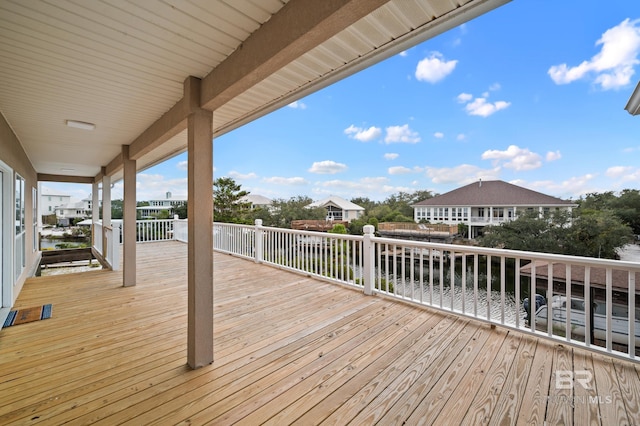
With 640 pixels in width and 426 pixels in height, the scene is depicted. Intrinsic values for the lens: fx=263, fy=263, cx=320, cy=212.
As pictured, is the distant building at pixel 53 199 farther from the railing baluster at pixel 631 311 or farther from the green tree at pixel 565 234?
the railing baluster at pixel 631 311

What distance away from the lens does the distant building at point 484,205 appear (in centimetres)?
666

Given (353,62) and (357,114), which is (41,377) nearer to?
(353,62)

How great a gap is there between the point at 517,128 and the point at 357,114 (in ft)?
42.7

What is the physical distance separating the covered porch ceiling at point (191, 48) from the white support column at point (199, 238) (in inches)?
11.6

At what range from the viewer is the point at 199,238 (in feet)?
7.23

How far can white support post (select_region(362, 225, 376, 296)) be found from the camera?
3.87m

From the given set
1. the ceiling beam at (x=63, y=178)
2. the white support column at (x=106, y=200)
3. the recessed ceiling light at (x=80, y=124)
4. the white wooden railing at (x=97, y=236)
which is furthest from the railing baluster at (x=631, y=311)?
the ceiling beam at (x=63, y=178)

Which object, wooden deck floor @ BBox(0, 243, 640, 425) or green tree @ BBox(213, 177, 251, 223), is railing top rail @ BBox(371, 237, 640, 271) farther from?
green tree @ BBox(213, 177, 251, 223)

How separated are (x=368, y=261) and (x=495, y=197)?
6.85 meters

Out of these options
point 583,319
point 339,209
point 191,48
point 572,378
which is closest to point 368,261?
point 572,378

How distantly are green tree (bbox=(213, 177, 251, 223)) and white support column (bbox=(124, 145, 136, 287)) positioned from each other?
14.3 m

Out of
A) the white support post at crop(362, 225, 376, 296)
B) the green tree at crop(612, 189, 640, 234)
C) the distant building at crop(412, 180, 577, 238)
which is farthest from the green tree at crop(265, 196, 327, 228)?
the green tree at crop(612, 189, 640, 234)

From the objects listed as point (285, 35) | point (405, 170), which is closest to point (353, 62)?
point (285, 35)

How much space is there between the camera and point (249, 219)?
1922 cm
